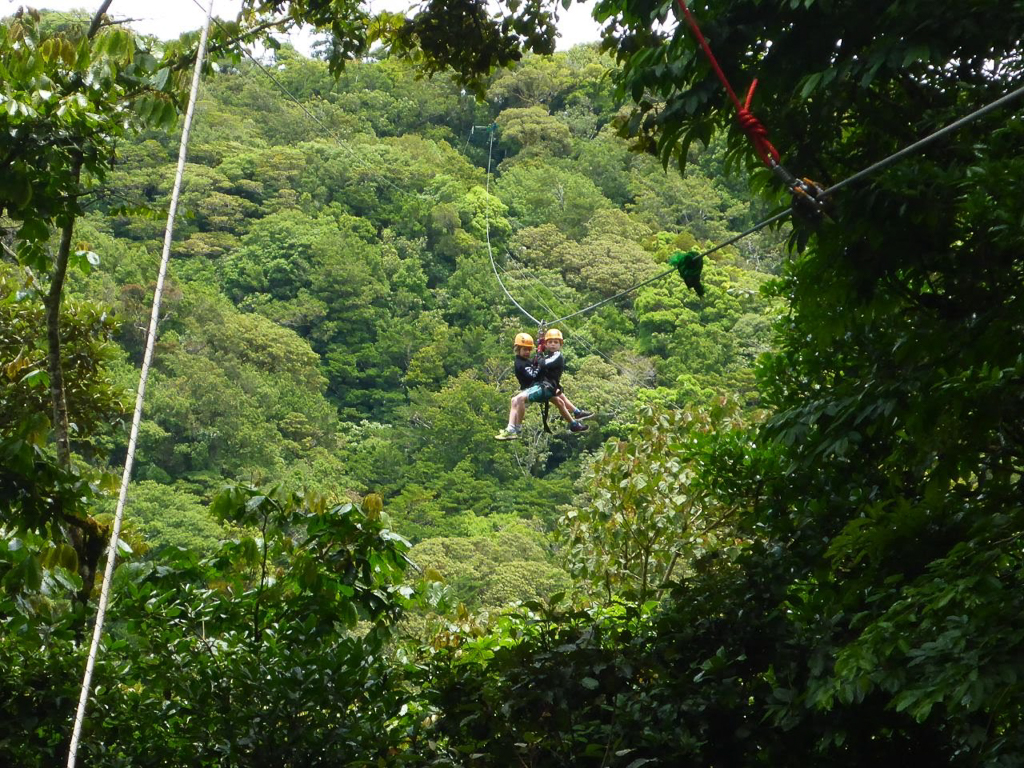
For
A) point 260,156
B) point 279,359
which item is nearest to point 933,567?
point 279,359

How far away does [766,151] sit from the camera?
112 inches

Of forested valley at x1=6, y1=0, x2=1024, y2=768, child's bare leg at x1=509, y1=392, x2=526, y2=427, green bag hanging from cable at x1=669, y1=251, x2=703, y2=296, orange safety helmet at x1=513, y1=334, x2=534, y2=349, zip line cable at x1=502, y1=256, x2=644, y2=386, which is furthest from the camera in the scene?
zip line cable at x1=502, y1=256, x2=644, y2=386

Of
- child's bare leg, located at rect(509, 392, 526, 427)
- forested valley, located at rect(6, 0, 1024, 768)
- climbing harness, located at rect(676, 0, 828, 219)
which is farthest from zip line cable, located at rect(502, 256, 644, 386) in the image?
climbing harness, located at rect(676, 0, 828, 219)

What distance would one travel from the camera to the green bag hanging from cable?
3432 mm

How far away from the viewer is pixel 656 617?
3559 millimetres

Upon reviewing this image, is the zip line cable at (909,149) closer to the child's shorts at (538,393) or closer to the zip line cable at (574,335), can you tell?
the child's shorts at (538,393)

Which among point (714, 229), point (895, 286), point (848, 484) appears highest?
point (714, 229)

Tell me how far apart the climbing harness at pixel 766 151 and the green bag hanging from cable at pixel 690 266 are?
550 millimetres

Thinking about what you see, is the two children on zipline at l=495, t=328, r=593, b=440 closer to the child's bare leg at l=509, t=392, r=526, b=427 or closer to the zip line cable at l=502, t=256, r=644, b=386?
the child's bare leg at l=509, t=392, r=526, b=427

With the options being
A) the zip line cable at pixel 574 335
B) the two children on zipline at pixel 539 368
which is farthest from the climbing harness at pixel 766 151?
the zip line cable at pixel 574 335

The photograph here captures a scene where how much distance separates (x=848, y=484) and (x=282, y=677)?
1761 mm

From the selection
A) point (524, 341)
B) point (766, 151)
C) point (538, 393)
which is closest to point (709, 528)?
point (538, 393)

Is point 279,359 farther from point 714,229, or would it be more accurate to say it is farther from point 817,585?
point 817,585

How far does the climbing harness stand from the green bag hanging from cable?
550mm
